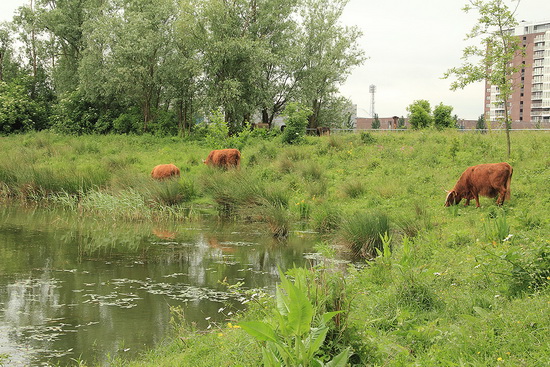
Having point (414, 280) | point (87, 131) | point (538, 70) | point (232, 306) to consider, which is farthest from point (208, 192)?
point (538, 70)

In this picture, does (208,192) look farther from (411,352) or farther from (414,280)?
(411,352)

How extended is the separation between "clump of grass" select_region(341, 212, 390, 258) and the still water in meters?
0.87

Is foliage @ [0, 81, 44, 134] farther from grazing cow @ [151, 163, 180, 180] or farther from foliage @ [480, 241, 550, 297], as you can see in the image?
foliage @ [480, 241, 550, 297]

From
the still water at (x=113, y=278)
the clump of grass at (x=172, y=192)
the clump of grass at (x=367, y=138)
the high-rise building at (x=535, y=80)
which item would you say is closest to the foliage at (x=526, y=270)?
the still water at (x=113, y=278)

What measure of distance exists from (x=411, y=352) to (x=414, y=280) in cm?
139

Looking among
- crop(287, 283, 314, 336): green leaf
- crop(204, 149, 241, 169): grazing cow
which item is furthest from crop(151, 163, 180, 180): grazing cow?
crop(287, 283, 314, 336): green leaf

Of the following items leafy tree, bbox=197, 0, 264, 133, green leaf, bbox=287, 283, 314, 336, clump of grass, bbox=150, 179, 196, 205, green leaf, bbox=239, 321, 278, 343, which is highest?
leafy tree, bbox=197, 0, 264, 133

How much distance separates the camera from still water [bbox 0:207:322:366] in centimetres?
602

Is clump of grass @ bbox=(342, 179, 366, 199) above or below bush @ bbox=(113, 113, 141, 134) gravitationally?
below

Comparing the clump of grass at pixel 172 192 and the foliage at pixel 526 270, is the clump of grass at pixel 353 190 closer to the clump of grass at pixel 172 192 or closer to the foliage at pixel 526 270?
the clump of grass at pixel 172 192

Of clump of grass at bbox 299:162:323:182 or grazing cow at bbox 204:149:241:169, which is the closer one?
clump of grass at bbox 299:162:323:182

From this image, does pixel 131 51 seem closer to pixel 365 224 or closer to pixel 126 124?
pixel 126 124

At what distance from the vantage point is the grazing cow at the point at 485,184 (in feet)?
38.7

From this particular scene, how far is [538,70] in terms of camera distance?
340 ft
